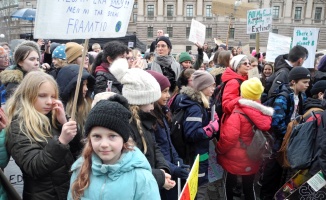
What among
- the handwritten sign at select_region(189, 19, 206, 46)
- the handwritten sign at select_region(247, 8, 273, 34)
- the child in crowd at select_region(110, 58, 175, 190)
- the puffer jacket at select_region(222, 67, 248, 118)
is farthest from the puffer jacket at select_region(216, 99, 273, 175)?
the handwritten sign at select_region(247, 8, 273, 34)

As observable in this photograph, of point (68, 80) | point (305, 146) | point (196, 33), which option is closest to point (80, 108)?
point (68, 80)

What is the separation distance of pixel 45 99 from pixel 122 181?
901 mm

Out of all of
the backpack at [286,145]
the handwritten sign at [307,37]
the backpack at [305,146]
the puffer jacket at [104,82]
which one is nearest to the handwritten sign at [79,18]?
the puffer jacket at [104,82]

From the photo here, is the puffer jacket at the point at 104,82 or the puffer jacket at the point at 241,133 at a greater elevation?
the puffer jacket at the point at 104,82

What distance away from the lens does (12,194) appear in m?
1.87

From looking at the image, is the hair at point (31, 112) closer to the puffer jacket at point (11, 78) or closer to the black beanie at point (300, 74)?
the puffer jacket at point (11, 78)

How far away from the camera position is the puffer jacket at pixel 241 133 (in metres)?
3.47

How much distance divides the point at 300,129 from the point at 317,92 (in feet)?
3.07

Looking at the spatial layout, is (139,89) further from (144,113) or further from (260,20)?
(260,20)

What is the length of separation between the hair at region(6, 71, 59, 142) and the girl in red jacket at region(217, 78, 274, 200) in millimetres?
2040

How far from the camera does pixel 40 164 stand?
6.11 ft

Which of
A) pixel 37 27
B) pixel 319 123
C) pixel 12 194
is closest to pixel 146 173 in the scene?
pixel 12 194

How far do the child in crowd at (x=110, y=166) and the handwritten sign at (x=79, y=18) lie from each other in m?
0.55

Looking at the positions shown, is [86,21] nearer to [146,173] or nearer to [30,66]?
[146,173]
